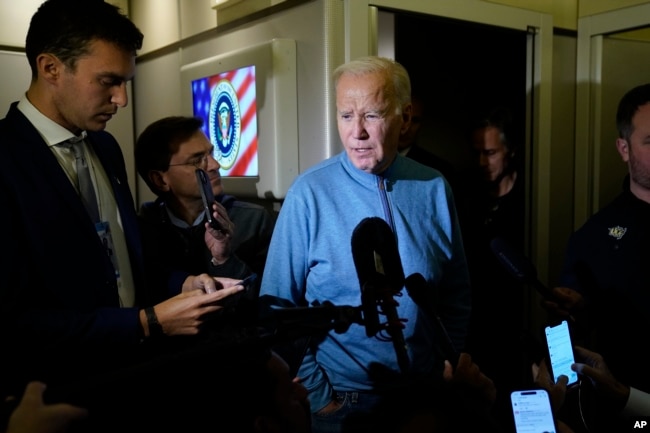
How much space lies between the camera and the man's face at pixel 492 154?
2.66m

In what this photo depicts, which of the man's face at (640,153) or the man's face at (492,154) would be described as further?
the man's face at (492,154)

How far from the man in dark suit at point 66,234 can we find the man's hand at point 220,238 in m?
0.33

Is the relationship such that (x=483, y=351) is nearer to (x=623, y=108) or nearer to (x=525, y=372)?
(x=525, y=372)

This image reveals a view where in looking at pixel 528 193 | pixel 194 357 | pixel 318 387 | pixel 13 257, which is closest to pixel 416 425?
pixel 318 387

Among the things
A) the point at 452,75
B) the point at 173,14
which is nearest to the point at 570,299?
the point at 452,75

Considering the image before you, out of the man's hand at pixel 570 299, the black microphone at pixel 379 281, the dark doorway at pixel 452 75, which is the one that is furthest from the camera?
the dark doorway at pixel 452 75

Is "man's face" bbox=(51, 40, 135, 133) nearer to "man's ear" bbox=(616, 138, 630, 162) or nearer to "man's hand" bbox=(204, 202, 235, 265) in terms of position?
"man's hand" bbox=(204, 202, 235, 265)

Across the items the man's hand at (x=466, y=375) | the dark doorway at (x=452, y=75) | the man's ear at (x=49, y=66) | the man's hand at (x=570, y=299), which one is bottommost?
the man's hand at (x=570, y=299)

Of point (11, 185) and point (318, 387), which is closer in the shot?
point (11, 185)

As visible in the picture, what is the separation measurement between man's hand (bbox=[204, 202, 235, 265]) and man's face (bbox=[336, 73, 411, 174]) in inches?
18.9

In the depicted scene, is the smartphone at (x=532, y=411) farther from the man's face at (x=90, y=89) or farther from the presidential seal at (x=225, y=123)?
the presidential seal at (x=225, y=123)

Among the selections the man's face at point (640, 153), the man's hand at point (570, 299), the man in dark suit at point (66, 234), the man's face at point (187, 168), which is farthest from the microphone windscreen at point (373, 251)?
the man's face at point (640, 153)

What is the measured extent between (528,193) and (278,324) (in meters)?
2.19

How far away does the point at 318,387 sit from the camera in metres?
1.46
